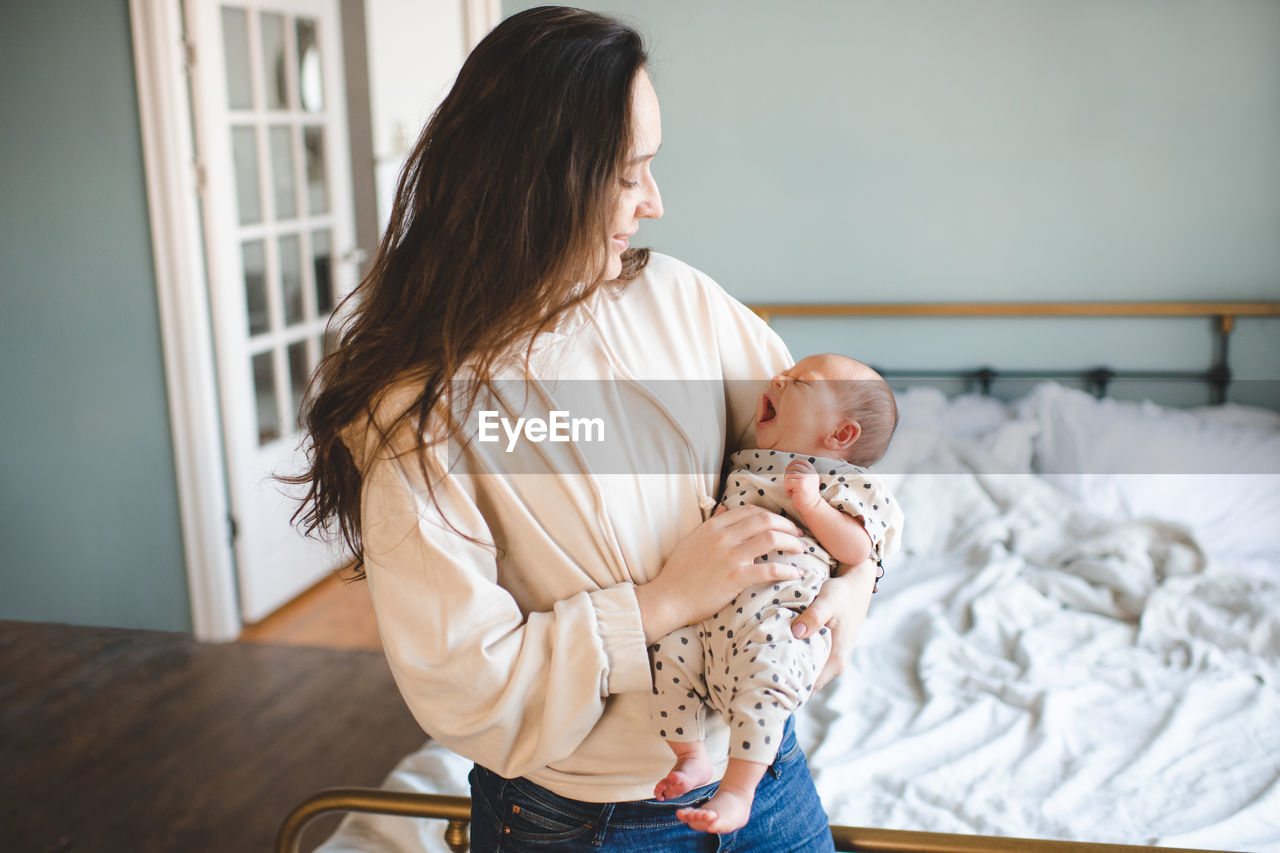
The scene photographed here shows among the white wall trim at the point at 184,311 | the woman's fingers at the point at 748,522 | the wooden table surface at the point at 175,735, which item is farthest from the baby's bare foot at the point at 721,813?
the white wall trim at the point at 184,311

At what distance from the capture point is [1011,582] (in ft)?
8.10

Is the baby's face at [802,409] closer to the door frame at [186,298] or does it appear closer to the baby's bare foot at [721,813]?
the baby's bare foot at [721,813]

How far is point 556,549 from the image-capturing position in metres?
0.88

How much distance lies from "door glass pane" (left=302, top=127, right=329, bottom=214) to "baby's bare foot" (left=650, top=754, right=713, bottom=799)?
124 inches

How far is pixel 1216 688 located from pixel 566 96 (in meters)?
1.84

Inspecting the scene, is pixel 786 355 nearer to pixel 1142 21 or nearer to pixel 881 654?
pixel 881 654

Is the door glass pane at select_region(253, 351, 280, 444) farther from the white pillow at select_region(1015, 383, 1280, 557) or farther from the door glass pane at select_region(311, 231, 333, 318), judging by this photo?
the white pillow at select_region(1015, 383, 1280, 557)

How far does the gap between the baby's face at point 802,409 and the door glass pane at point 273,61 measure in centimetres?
275

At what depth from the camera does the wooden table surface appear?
7.37ft

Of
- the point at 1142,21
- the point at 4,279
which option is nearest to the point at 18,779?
the point at 4,279

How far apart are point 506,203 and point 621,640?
38 cm

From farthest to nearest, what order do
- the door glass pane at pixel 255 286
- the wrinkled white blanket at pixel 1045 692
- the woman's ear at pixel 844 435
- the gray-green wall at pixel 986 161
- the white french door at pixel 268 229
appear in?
the door glass pane at pixel 255 286 → the gray-green wall at pixel 986 161 → the white french door at pixel 268 229 → the wrinkled white blanket at pixel 1045 692 → the woman's ear at pixel 844 435

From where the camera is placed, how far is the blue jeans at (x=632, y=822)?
90cm
